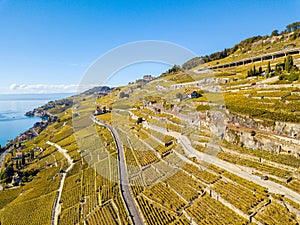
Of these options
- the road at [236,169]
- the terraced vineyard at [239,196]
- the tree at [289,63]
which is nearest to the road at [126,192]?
the terraced vineyard at [239,196]

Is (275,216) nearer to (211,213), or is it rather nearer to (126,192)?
(211,213)

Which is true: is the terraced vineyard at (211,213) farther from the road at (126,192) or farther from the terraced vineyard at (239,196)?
the road at (126,192)

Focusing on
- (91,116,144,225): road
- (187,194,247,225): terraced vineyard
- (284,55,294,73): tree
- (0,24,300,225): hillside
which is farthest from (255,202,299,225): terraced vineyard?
(284,55,294,73): tree

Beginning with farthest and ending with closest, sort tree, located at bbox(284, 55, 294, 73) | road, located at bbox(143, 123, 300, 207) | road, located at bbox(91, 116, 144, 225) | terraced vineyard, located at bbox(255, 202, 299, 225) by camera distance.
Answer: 1. tree, located at bbox(284, 55, 294, 73)
2. road, located at bbox(91, 116, 144, 225)
3. road, located at bbox(143, 123, 300, 207)
4. terraced vineyard, located at bbox(255, 202, 299, 225)

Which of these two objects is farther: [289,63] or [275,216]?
[289,63]

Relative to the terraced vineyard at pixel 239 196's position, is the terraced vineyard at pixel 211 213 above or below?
below

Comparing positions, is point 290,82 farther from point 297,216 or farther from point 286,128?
point 297,216

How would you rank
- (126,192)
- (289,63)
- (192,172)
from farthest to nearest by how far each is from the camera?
(289,63), (126,192), (192,172)

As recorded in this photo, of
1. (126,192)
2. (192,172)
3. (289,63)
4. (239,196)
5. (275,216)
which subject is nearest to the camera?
(275,216)

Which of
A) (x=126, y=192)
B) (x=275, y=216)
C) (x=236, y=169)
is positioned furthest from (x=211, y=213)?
(x=126, y=192)

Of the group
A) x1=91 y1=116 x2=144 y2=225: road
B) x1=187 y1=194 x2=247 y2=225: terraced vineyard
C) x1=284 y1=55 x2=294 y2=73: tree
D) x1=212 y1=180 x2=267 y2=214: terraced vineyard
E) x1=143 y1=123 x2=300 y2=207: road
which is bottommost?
x1=91 y1=116 x2=144 y2=225: road

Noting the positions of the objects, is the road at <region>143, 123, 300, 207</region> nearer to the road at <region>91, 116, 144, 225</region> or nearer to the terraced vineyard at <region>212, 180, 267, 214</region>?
the terraced vineyard at <region>212, 180, 267, 214</region>

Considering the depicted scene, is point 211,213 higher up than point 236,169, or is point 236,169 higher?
point 236,169

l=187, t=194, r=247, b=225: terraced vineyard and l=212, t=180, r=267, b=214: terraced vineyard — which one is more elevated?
l=212, t=180, r=267, b=214: terraced vineyard
